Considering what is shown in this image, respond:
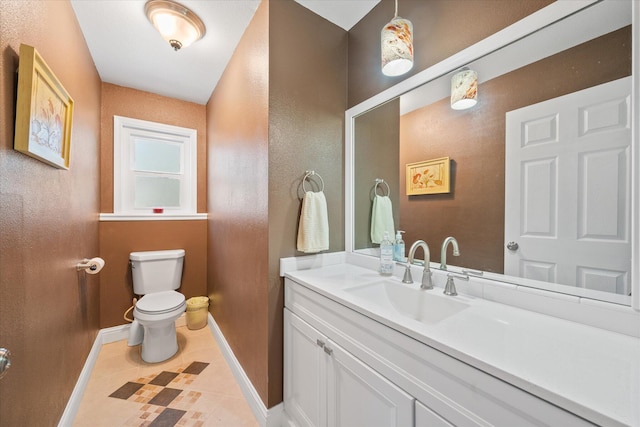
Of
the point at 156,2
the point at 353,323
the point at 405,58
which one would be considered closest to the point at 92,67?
the point at 156,2

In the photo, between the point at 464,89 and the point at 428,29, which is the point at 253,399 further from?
the point at 428,29

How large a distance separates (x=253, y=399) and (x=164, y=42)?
2.53 meters

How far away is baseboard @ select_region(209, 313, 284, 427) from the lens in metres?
1.34

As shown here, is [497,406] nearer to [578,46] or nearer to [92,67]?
[578,46]

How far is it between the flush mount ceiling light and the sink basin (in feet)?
6.19

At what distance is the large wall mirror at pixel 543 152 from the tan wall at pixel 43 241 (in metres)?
1.67

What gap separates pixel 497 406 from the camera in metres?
0.54

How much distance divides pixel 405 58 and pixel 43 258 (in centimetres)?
193

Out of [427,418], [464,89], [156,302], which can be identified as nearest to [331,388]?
[427,418]

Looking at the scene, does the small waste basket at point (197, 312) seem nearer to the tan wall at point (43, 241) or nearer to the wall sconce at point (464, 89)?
the tan wall at point (43, 241)

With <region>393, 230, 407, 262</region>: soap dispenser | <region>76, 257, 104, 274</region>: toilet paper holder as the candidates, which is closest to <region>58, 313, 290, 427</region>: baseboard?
<region>76, 257, 104, 274</region>: toilet paper holder

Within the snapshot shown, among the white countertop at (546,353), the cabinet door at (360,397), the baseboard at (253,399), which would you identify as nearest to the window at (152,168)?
the baseboard at (253,399)

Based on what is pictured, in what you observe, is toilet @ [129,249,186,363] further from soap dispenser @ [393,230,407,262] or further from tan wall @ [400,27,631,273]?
tan wall @ [400,27,631,273]

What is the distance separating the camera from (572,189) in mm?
832
